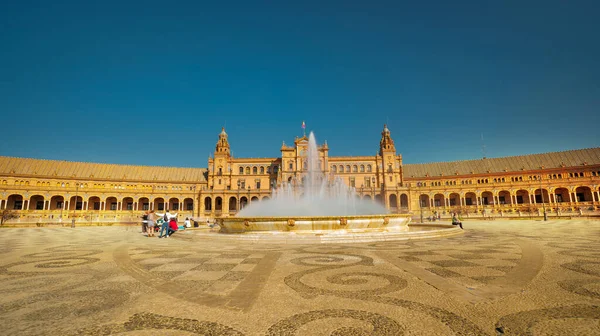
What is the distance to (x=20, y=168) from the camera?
62.5 m

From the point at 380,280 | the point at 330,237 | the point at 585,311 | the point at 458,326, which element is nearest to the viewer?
the point at 458,326

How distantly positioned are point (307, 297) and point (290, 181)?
214ft

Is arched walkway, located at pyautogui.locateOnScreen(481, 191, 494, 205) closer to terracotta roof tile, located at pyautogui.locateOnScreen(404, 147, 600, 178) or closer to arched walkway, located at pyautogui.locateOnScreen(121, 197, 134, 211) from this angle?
terracotta roof tile, located at pyautogui.locateOnScreen(404, 147, 600, 178)

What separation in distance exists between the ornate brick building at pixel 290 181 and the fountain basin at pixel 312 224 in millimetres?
49450

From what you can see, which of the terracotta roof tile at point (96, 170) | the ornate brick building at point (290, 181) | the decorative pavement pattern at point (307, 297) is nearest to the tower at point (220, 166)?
the ornate brick building at point (290, 181)

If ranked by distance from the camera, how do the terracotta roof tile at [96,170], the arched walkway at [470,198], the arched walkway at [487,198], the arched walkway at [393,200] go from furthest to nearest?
the arched walkway at [470,198] < the arched walkway at [393,200] < the arched walkway at [487,198] < the terracotta roof tile at [96,170]

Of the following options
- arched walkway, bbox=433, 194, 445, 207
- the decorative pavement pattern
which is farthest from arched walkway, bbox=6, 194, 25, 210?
arched walkway, bbox=433, 194, 445, 207

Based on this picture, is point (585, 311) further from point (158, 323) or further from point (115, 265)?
point (115, 265)

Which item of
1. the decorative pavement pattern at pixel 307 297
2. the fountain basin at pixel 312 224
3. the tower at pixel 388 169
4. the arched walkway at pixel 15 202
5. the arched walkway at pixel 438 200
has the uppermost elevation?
the tower at pixel 388 169

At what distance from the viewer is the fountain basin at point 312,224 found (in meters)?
12.7

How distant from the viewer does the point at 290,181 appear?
227ft

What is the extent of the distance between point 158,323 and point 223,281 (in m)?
1.95

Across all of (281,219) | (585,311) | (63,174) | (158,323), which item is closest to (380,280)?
(585,311)

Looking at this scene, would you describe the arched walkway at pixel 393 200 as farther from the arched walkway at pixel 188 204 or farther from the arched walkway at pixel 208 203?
the arched walkway at pixel 188 204
